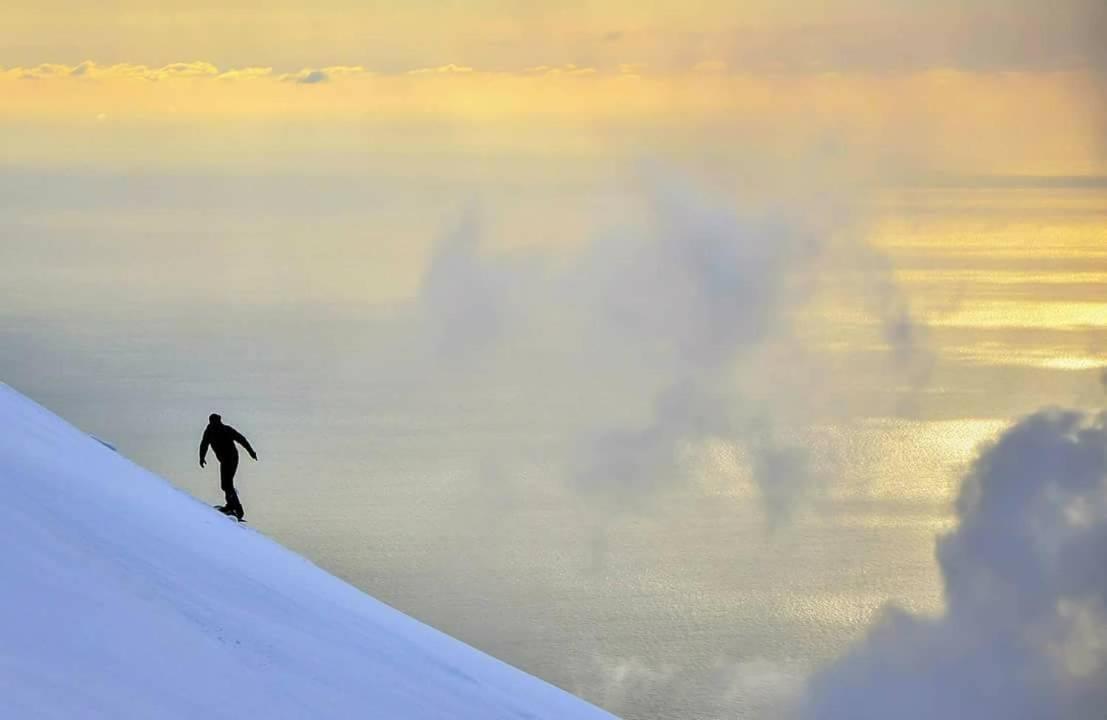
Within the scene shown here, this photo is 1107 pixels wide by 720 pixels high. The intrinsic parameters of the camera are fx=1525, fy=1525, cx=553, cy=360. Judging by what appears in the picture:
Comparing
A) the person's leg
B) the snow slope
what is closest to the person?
the person's leg

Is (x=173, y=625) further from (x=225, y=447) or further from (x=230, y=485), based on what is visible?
(x=230, y=485)

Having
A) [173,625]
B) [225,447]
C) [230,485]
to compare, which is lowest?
[173,625]

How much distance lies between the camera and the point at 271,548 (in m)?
18.2

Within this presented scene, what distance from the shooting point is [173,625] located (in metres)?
10.7

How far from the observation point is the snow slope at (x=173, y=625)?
8.98 m

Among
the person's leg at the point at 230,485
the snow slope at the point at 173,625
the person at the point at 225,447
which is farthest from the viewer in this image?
the person's leg at the point at 230,485

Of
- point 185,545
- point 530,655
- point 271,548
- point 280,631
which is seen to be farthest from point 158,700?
point 530,655

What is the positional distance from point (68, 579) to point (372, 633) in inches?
196

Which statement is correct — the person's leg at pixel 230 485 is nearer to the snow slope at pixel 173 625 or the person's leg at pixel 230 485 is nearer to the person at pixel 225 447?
the person at pixel 225 447

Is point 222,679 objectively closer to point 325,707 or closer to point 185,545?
point 325,707

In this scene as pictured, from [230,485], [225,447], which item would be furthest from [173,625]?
[230,485]

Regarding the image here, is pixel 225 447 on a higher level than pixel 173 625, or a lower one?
higher

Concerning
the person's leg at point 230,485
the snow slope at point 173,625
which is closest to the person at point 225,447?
the person's leg at point 230,485

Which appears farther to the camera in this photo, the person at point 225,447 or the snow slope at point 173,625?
the person at point 225,447
